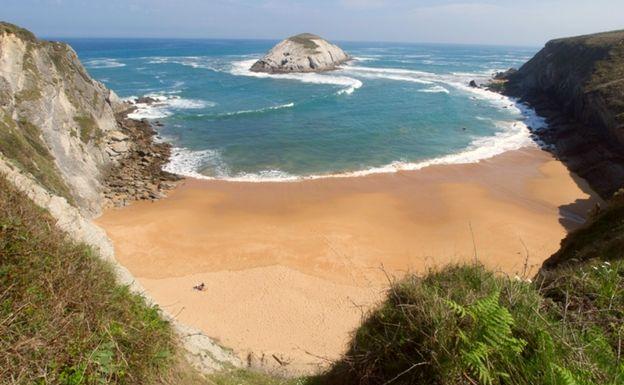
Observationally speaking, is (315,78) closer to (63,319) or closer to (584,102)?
(584,102)

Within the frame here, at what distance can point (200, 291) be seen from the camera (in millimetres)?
15711

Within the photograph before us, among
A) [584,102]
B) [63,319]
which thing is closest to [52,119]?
[63,319]

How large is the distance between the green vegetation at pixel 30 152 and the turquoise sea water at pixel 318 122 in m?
9.51

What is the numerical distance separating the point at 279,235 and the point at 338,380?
14.6 meters

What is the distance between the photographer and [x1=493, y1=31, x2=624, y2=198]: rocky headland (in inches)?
1147

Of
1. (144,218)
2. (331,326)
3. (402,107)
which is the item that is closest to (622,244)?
(331,326)

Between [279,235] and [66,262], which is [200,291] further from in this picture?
[66,262]

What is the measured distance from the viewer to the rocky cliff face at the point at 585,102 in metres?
29.1

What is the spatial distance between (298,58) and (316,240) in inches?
2968

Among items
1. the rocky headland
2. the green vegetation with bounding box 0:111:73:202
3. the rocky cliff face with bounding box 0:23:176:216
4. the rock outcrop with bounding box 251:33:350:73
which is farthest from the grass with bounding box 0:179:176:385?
the rock outcrop with bounding box 251:33:350:73

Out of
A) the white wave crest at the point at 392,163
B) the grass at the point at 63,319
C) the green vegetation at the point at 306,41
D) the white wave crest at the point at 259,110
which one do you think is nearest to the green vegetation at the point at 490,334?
the grass at the point at 63,319

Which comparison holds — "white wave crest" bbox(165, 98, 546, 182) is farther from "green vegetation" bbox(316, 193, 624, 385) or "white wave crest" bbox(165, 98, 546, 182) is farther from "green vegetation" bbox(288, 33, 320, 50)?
"green vegetation" bbox(288, 33, 320, 50)

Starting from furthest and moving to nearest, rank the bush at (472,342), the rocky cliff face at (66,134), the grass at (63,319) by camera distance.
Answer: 1. the rocky cliff face at (66,134)
2. the grass at (63,319)
3. the bush at (472,342)

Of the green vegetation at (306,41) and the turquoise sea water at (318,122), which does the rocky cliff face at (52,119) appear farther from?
the green vegetation at (306,41)
